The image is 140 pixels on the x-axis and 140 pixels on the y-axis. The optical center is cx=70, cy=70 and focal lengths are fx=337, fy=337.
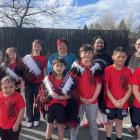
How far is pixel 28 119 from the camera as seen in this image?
6.84 meters

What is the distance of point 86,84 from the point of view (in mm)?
5434

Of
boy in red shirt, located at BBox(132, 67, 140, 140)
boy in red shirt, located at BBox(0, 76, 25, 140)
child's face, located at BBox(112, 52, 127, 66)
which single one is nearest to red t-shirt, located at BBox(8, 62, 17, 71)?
boy in red shirt, located at BBox(0, 76, 25, 140)

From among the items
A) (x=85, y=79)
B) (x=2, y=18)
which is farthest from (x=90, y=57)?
(x=2, y=18)

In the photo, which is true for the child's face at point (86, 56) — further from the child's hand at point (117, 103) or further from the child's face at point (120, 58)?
the child's hand at point (117, 103)

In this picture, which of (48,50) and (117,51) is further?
(48,50)

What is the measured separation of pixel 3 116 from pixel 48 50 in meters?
12.7

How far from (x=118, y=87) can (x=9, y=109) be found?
179cm

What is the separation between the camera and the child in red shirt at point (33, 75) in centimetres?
647

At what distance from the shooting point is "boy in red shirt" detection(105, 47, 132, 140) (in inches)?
213

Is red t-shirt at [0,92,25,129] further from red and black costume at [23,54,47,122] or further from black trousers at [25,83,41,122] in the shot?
black trousers at [25,83,41,122]

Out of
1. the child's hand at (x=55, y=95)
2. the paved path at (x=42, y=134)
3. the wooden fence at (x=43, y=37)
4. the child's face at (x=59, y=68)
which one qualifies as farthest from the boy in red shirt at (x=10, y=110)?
the wooden fence at (x=43, y=37)

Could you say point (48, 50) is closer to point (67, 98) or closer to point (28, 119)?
point (28, 119)

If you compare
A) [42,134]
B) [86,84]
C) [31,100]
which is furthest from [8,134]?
[31,100]

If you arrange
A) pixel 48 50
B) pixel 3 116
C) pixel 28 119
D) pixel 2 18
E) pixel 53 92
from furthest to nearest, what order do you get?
pixel 2 18
pixel 48 50
pixel 28 119
pixel 53 92
pixel 3 116
